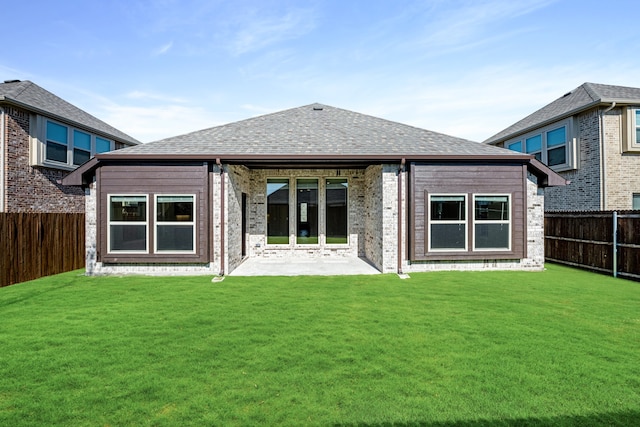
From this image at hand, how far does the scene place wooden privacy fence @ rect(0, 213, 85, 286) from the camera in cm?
802

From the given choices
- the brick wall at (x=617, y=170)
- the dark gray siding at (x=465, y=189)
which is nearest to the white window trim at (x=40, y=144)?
the dark gray siding at (x=465, y=189)

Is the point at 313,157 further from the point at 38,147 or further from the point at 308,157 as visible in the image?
the point at 38,147

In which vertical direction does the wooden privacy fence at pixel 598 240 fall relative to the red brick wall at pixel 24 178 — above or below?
below

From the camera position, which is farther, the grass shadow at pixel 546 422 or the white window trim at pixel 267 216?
the white window trim at pixel 267 216

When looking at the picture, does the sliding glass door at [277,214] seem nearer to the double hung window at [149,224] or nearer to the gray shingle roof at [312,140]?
the gray shingle roof at [312,140]

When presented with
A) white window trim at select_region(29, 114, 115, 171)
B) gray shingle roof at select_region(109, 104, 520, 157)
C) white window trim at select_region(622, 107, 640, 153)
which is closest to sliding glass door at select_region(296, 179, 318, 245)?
gray shingle roof at select_region(109, 104, 520, 157)

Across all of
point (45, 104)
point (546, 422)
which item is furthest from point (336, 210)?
point (45, 104)

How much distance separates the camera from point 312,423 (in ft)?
8.78

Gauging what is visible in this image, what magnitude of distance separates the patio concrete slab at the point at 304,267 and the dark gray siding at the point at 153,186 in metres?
1.57

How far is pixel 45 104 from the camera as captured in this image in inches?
535

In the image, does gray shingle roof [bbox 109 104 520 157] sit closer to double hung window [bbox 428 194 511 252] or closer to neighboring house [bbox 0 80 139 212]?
double hung window [bbox 428 194 511 252]

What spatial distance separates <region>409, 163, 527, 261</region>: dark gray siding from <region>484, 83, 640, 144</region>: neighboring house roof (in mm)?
6202

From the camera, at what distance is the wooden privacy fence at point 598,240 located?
8.22 meters

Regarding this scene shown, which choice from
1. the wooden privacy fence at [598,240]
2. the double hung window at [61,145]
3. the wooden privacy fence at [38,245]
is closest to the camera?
the wooden privacy fence at [38,245]
